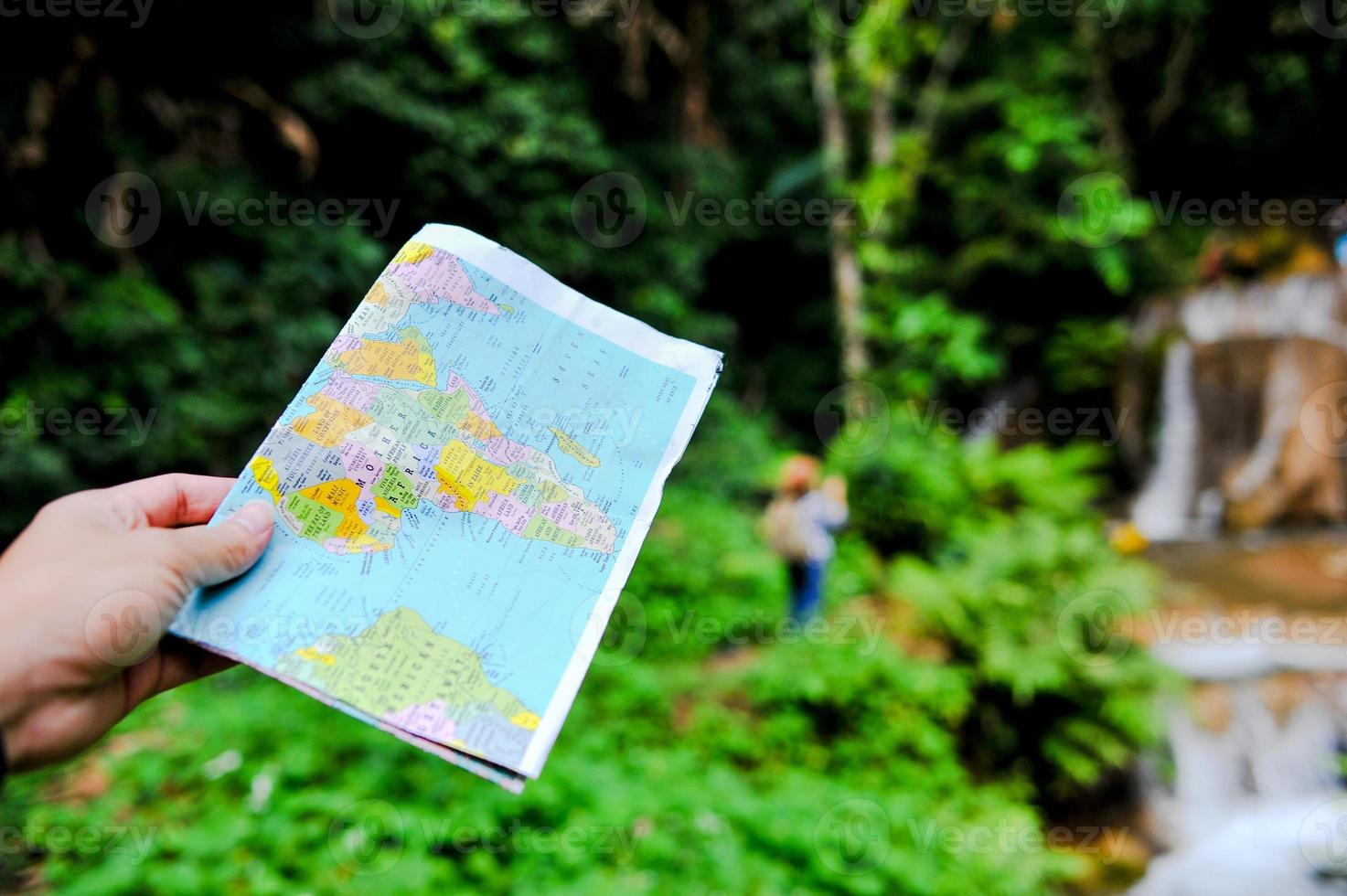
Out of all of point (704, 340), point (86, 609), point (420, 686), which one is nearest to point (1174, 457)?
point (704, 340)

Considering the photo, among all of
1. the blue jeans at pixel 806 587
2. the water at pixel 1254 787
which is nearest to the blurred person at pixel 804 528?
the blue jeans at pixel 806 587

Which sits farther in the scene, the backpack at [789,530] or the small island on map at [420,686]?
the backpack at [789,530]

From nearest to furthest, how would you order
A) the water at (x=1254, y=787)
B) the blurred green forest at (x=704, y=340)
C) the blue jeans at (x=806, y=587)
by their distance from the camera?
the blurred green forest at (x=704, y=340)
the water at (x=1254, y=787)
the blue jeans at (x=806, y=587)

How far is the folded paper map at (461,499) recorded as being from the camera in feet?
3.21

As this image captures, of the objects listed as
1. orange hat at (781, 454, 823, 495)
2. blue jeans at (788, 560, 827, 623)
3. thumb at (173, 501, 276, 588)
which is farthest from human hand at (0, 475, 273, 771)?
blue jeans at (788, 560, 827, 623)

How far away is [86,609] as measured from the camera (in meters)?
0.98

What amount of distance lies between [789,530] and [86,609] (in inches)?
165

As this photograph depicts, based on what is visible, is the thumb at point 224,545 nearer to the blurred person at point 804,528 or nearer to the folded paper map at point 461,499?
the folded paper map at point 461,499

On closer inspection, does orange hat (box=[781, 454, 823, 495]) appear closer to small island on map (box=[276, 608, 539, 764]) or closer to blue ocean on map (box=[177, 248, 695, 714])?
blue ocean on map (box=[177, 248, 695, 714])

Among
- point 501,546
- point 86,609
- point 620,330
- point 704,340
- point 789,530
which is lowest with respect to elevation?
point 86,609

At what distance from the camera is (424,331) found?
1165mm

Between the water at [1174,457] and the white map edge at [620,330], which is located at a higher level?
the water at [1174,457]

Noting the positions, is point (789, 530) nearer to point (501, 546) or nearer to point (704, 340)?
point (501, 546)

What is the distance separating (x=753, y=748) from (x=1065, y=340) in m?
7.23
